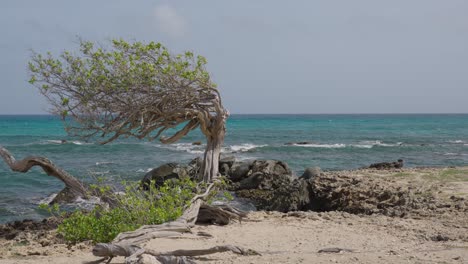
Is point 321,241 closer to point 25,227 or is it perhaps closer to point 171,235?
point 171,235

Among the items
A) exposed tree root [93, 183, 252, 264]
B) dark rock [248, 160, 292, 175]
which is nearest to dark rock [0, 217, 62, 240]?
exposed tree root [93, 183, 252, 264]

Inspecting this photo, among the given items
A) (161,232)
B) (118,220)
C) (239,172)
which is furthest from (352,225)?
(239,172)

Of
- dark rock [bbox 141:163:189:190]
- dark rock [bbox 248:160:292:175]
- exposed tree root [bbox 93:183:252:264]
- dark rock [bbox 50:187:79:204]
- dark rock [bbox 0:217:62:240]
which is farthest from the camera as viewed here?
dark rock [bbox 141:163:189:190]

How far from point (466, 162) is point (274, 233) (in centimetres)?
2070

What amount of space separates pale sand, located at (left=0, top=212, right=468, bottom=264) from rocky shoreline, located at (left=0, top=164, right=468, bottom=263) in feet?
0.04

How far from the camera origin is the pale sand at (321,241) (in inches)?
256

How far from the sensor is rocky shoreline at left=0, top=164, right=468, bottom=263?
6828mm

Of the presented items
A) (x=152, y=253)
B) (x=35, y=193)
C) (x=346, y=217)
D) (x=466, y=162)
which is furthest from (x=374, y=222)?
(x=466, y=162)

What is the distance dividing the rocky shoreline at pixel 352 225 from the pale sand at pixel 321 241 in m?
0.01

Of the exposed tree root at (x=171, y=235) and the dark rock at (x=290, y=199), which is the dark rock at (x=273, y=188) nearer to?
the dark rock at (x=290, y=199)

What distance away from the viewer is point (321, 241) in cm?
798

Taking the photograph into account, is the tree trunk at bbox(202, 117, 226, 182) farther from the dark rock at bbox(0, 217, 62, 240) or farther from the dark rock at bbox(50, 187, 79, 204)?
the dark rock at bbox(50, 187, 79, 204)

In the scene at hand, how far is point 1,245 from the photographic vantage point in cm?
979

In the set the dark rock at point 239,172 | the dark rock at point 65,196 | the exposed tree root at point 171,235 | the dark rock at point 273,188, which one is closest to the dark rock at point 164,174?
the dark rock at point 239,172
